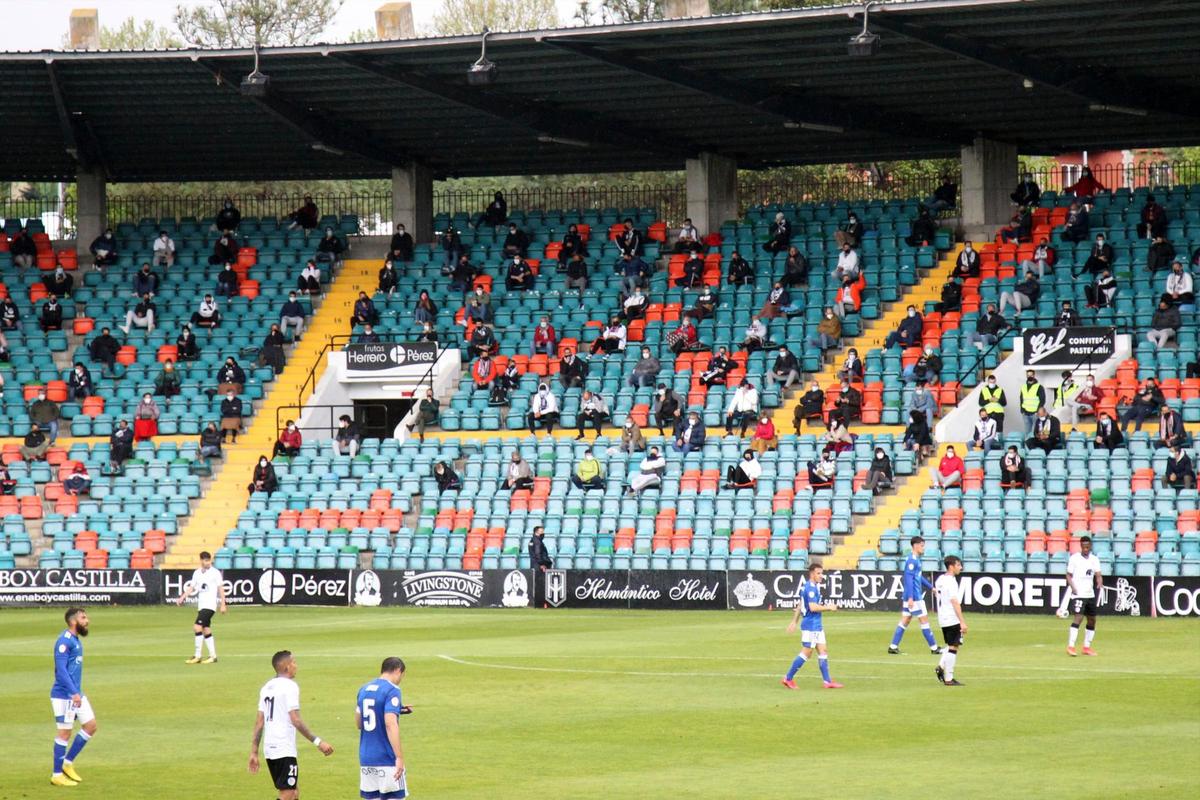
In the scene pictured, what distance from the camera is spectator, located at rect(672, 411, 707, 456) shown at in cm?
3984

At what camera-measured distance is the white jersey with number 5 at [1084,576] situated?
25.6m

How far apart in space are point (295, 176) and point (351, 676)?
3155 centimetres

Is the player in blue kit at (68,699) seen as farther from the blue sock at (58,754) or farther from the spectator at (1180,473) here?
the spectator at (1180,473)

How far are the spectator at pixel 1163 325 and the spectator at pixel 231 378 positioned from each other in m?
21.6

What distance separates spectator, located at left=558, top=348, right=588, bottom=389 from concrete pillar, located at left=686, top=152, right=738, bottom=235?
713cm

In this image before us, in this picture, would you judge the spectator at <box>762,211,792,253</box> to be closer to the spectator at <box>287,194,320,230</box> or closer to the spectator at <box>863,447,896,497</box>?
the spectator at <box>863,447,896,497</box>

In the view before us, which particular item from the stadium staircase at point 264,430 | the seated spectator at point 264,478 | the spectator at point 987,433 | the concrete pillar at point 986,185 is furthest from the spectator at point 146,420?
the concrete pillar at point 986,185

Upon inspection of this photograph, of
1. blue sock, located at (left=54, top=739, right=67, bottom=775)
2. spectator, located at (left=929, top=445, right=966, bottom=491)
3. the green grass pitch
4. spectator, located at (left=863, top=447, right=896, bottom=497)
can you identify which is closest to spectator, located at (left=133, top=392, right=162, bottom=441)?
the green grass pitch

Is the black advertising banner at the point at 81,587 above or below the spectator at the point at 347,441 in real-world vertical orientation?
below

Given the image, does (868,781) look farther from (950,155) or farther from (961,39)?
(950,155)

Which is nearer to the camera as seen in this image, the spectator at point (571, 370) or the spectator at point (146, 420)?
the spectator at point (571, 370)

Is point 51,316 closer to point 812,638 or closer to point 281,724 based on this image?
point 812,638

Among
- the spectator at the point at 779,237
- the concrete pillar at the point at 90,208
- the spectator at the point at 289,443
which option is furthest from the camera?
the concrete pillar at the point at 90,208

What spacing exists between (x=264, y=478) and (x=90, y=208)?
1416cm
